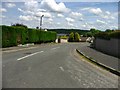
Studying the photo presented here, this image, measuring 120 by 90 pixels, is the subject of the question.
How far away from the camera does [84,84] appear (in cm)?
1033

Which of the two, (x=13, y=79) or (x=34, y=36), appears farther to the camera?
(x=34, y=36)

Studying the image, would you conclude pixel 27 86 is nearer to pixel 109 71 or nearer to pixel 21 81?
pixel 21 81

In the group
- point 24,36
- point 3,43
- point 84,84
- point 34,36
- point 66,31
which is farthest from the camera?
point 66,31

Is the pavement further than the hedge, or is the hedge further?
the hedge

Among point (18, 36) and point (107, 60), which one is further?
point (18, 36)

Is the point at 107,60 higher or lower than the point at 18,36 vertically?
lower

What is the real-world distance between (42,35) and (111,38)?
130 ft

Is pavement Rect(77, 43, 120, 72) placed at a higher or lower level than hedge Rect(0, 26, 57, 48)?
lower

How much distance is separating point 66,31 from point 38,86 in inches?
6796

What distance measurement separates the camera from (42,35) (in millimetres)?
67500

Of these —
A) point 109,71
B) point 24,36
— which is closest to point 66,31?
point 24,36

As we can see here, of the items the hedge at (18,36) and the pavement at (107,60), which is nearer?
the pavement at (107,60)

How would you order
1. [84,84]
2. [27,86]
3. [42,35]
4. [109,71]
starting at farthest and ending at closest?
[42,35], [109,71], [84,84], [27,86]

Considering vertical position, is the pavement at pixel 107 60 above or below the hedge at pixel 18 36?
below
